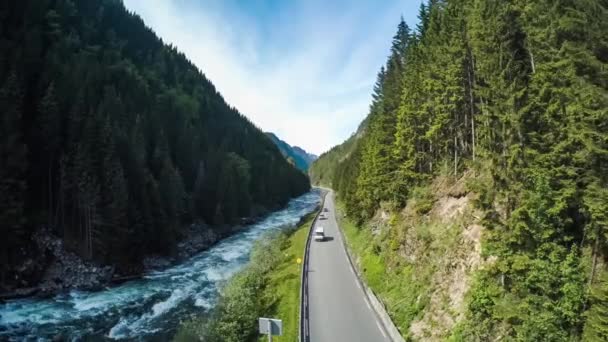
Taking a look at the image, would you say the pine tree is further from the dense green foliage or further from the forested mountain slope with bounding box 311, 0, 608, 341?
the forested mountain slope with bounding box 311, 0, 608, 341

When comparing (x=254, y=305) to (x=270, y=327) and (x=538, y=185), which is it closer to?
(x=270, y=327)

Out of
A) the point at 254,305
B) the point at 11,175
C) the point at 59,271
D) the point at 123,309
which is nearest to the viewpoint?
the point at 254,305

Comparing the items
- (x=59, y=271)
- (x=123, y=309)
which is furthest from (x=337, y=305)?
(x=59, y=271)

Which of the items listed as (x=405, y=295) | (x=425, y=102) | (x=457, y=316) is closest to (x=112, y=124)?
(x=425, y=102)

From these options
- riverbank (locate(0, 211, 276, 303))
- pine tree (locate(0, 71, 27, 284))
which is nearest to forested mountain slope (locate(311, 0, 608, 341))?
riverbank (locate(0, 211, 276, 303))

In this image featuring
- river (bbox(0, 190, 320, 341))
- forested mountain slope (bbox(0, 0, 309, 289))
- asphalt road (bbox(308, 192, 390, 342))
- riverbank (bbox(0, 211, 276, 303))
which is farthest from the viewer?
forested mountain slope (bbox(0, 0, 309, 289))

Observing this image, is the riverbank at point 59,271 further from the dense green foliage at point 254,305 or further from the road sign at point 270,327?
the road sign at point 270,327
